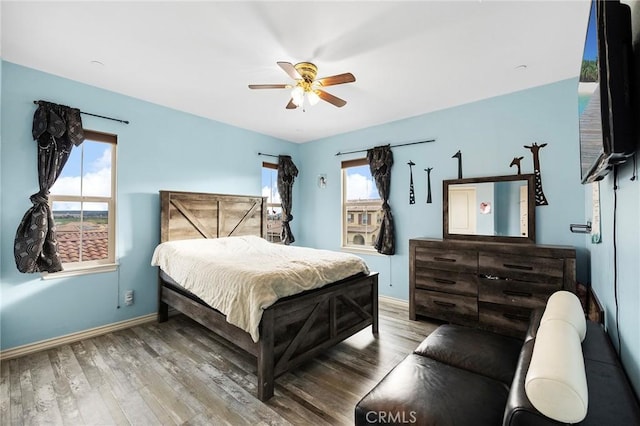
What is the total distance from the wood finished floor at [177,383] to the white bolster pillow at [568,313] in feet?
4.49

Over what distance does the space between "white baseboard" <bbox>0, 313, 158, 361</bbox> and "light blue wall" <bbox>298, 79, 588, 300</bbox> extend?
2.93 meters

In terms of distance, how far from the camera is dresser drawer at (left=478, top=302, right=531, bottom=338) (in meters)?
2.82

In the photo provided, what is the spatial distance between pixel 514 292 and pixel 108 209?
180 inches

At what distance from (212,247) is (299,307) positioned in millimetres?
1586

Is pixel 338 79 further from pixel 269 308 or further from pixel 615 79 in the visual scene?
pixel 269 308

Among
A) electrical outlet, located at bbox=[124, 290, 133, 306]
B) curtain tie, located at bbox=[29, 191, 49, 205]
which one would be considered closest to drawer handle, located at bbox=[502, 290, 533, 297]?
electrical outlet, located at bbox=[124, 290, 133, 306]

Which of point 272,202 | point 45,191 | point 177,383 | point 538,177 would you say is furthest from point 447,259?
point 45,191

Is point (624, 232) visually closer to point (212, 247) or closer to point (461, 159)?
point (461, 159)

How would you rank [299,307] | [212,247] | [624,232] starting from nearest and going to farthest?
[624,232], [299,307], [212,247]

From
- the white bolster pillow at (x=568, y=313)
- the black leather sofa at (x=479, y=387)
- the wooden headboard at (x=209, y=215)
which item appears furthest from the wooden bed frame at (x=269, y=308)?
the white bolster pillow at (x=568, y=313)

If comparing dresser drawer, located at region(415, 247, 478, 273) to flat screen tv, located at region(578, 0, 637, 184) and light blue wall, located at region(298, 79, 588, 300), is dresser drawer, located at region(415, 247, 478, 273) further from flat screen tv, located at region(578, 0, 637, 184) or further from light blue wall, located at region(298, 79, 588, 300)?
flat screen tv, located at region(578, 0, 637, 184)

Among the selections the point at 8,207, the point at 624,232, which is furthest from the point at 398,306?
the point at 8,207

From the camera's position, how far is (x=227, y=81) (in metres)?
2.93

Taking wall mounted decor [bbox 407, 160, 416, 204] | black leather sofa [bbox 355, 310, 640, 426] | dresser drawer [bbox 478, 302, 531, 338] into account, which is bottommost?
dresser drawer [bbox 478, 302, 531, 338]
